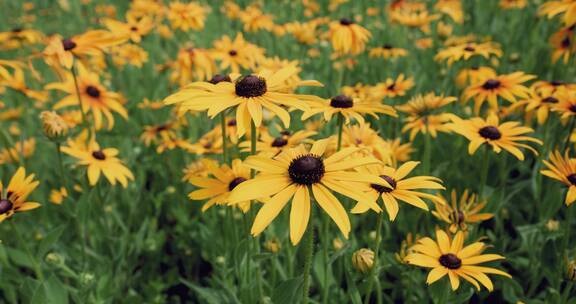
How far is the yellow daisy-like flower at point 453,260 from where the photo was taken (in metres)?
1.41

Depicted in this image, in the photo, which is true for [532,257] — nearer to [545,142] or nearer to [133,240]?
[545,142]

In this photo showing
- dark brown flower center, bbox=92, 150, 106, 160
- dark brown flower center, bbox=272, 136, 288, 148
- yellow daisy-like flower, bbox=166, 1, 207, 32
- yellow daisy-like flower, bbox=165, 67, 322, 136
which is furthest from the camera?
yellow daisy-like flower, bbox=166, 1, 207, 32

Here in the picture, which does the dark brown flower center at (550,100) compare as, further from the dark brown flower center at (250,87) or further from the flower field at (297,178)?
the dark brown flower center at (250,87)

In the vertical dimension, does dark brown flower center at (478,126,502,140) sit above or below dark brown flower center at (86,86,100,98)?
above

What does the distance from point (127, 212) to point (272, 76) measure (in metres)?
1.76

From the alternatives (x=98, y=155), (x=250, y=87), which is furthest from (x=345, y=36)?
(x=250, y=87)

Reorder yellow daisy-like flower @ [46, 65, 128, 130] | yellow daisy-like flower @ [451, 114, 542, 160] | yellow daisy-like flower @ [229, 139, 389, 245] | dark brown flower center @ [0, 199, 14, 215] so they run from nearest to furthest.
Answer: yellow daisy-like flower @ [229, 139, 389, 245], dark brown flower center @ [0, 199, 14, 215], yellow daisy-like flower @ [451, 114, 542, 160], yellow daisy-like flower @ [46, 65, 128, 130]

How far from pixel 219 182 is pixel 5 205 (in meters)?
0.74

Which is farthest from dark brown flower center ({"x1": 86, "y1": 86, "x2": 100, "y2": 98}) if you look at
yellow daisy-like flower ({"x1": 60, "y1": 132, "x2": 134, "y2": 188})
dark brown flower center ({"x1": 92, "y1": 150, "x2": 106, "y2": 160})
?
dark brown flower center ({"x1": 92, "y1": 150, "x2": 106, "y2": 160})

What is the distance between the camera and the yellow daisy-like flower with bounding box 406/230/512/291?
1.41 metres

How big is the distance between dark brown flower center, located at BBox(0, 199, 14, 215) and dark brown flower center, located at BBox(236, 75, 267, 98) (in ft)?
2.96

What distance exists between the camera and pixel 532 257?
84.3 inches

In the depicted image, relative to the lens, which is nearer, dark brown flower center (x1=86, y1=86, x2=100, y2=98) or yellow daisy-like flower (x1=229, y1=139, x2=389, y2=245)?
yellow daisy-like flower (x1=229, y1=139, x2=389, y2=245)

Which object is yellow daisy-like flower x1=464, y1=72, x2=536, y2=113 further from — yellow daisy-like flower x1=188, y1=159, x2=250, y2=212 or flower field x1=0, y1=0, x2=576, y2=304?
yellow daisy-like flower x1=188, y1=159, x2=250, y2=212
